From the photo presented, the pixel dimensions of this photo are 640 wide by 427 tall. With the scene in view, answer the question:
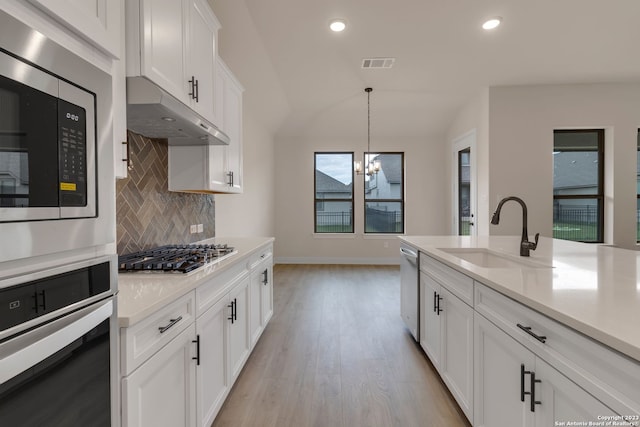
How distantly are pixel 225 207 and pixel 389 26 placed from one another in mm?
2703

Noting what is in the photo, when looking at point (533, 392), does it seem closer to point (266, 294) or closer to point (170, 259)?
point (170, 259)

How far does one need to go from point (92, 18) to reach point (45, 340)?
0.84 m

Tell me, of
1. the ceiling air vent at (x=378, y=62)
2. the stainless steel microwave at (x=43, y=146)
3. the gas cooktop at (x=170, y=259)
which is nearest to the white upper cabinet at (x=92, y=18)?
the stainless steel microwave at (x=43, y=146)

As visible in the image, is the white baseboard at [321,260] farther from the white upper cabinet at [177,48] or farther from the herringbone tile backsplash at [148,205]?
the white upper cabinet at [177,48]

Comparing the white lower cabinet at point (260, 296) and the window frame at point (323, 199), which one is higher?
the window frame at point (323, 199)

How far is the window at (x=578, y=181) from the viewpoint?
15.7 ft

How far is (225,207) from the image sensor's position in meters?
3.73

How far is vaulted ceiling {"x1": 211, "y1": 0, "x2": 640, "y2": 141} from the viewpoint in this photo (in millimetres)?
3211

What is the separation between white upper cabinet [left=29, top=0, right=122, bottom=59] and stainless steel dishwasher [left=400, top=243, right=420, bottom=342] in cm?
239

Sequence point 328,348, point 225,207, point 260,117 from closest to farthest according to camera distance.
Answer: point 328,348
point 225,207
point 260,117

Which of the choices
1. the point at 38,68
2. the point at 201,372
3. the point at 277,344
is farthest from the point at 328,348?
the point at 38,68

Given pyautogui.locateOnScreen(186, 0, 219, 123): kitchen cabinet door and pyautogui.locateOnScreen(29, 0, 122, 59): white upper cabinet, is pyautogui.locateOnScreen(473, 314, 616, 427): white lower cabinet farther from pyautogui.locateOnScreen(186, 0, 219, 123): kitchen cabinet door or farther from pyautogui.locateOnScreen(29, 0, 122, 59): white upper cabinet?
pyautogui.locateOnScreen(186, 0, 219, 123): kitchen cabinet door

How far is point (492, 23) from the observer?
3387 millimetres

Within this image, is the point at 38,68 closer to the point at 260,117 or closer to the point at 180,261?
the point at 180,261
